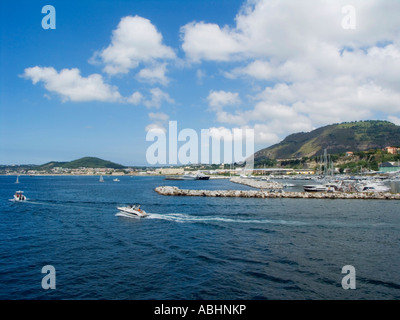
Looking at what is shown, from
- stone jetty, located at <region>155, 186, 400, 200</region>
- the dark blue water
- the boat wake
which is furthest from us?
stone jetty, located at <region>155, 186, 400, 200</region>

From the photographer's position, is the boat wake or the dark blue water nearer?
the dark blue water

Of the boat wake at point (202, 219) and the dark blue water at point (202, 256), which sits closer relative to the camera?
the dark blue water at point (202, 256)

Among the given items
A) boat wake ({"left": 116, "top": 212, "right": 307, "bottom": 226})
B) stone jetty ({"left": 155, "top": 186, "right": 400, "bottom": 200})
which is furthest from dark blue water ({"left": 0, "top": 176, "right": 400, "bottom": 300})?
stone jetty ({"left": 155, "top": 186, "right": 400, "bottom": 200})

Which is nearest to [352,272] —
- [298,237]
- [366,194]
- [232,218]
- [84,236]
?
[298,237]

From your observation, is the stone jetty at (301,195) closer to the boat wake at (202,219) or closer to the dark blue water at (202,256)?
the dark blue water at (202,256)

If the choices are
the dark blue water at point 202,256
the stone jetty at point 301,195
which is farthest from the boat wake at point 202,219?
the stone jetty at point 301,195

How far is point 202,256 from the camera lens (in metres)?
18.4

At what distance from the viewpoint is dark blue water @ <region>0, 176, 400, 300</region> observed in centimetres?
1341

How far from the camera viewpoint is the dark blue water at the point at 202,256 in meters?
13.4

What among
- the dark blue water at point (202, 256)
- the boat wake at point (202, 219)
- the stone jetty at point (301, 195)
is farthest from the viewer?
the stone jetty at point (301, 195)

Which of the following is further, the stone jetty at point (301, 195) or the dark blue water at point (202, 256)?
the stone jetty at point (301, 195)

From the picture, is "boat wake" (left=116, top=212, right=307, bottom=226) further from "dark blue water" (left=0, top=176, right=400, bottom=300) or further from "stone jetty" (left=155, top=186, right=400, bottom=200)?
"stone jetty" (left=155, top=186, right=400, bottom=200)

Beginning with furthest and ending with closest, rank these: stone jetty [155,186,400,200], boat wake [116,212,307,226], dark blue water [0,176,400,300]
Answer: stone jetty [155,186,400,200]
boat wake [116,212,307,226]
dark blue water [0,176,400,300]

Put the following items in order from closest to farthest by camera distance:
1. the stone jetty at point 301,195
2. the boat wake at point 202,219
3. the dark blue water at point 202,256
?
the dark blue water at point 202,256 → the boat wake at point 202,219 → the stone jetty at point 301,195
